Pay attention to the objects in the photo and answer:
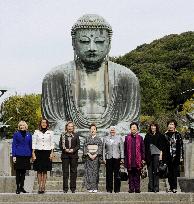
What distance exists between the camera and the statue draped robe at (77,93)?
890 inches

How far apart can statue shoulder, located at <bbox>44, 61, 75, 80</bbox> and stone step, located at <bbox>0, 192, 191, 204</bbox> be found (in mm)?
8159

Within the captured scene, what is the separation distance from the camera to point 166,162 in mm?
16344

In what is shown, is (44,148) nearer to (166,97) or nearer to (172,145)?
(172,145)

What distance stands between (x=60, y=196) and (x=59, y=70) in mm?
8278

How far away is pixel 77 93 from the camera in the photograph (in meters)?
22.9

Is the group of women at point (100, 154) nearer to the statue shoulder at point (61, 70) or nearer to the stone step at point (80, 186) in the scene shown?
the stone step at point (80, 186)

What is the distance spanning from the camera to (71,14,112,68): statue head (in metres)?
22.5

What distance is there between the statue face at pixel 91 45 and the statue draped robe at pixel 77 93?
1.67ft

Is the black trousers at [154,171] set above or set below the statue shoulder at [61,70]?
below

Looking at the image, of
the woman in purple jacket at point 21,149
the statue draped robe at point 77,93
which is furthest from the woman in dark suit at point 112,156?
the statue draped robe at point 77,93

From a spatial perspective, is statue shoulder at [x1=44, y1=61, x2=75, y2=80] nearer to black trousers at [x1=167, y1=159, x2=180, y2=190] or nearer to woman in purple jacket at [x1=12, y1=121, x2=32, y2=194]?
woman in purple jacket at [x1=12, y1=121, x2=32, y2=194]

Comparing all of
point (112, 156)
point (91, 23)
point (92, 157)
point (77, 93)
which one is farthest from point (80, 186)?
point (91, 23)

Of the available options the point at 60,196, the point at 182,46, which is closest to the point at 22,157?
the point at 60,196

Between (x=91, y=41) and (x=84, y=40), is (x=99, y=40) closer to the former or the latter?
(x=91, y=41)
